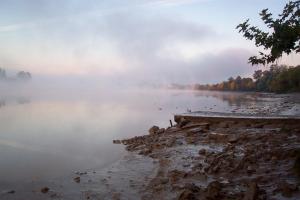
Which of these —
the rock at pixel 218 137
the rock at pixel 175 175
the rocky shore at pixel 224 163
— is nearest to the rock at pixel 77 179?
the rocky shore at pixel 224 163

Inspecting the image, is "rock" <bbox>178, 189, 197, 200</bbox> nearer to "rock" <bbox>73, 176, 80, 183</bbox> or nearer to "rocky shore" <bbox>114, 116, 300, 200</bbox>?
"rocky shore" <bbox>114, 116, 300, 200</bbox>

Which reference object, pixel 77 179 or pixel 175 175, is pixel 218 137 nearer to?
pixel 175 175

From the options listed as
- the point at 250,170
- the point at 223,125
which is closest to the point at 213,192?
the point at 250,170

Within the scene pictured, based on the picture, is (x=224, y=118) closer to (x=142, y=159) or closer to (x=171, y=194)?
(x=142, y=159)

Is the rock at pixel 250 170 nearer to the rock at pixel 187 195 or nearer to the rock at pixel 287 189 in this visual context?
the rock at pixel 287 189

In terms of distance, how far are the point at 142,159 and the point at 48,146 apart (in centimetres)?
757

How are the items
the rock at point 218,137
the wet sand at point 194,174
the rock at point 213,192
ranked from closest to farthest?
the rock at point 213,192 < the wet sand at point 194,174 < the rock at point 218,137

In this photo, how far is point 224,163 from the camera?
466 inches

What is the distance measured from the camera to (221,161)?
39.9 ft

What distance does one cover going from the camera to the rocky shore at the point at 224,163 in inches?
344

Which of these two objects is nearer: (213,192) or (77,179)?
(213,192)

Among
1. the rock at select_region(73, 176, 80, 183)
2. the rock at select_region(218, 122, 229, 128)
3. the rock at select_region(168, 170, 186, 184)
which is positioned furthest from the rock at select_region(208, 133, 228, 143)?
the rock at select_region(73, 176, 80, 183)

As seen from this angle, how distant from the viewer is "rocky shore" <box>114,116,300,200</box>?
28.7 feet

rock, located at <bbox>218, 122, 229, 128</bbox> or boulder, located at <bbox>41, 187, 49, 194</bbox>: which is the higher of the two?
rock, located at <bbox>218, 122, 229, 128</bbox>
